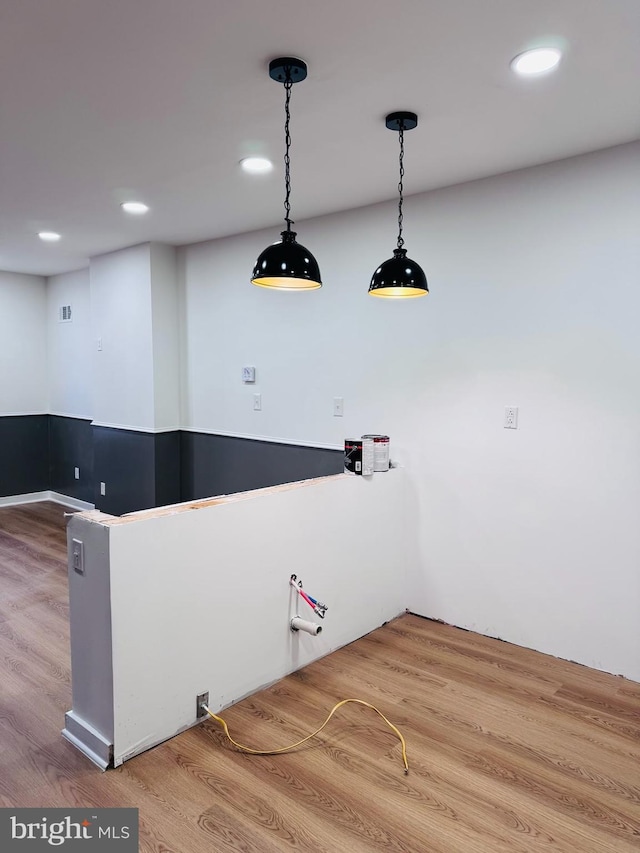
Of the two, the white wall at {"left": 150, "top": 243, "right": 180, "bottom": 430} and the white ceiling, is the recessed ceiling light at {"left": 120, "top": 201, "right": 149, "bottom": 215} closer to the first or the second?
the white ceiling

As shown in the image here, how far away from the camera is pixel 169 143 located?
2641mm

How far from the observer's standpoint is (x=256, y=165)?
2.92 meters

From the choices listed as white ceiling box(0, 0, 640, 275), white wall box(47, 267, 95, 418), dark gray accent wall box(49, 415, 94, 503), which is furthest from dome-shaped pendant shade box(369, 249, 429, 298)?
dark gray accent wall box(49, 415, 94, 503)

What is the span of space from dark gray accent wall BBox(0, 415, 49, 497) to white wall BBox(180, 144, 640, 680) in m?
3.81

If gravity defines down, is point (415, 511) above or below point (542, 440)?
below

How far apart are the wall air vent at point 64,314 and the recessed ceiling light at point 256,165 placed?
3797 mm

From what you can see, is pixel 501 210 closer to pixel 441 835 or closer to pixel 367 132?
pixel 367 132

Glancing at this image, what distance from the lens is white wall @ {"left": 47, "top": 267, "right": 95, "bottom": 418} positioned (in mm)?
5902

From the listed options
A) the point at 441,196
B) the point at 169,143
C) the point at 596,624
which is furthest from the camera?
the point at 441,196

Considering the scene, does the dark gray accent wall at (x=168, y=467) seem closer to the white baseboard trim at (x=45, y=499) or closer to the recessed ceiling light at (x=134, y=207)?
the white baseboard trim at (x=45, y=499)

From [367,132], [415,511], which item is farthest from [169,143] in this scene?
[415,511]

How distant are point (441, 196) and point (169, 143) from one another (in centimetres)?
150

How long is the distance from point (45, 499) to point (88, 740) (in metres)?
4.89

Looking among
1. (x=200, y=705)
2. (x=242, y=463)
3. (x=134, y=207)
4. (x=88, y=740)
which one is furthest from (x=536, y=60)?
(x=242, y=463)
